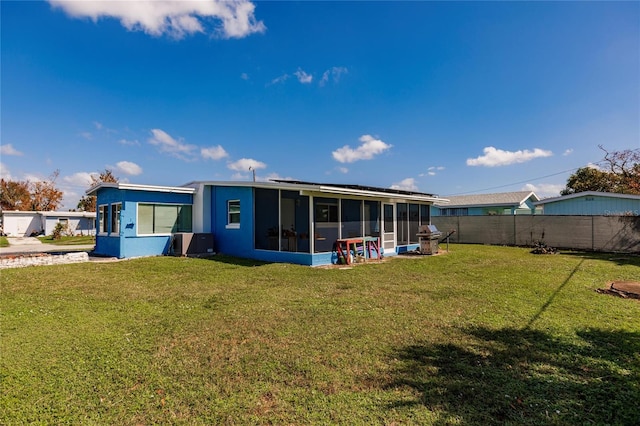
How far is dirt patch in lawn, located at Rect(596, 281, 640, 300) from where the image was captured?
622cm

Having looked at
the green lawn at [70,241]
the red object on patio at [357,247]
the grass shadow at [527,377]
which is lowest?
the grass shadow at [527,377]

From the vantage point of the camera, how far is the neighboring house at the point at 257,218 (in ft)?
34.2

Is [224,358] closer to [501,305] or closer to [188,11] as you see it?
[501,305]

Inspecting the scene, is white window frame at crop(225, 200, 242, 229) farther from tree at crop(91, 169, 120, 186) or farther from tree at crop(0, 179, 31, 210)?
tree at crop(0, 179, 31, 210)

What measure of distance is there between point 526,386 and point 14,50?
14779mm

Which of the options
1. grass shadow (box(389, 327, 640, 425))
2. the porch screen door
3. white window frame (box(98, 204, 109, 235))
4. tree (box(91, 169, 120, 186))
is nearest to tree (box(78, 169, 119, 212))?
tree (box(91, 169, 120, 186))

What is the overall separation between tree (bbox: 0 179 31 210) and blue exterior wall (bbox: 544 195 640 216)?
2116 inches

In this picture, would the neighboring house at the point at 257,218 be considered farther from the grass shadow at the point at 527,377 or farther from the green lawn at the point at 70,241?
the green lawn at the point at 70,241

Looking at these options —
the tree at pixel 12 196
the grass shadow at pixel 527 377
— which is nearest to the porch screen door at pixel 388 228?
the grass shadow at pixel 527 377

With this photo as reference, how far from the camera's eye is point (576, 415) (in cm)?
241

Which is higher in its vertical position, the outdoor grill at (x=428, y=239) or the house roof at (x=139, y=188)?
the house roof at (x=139, y=188)

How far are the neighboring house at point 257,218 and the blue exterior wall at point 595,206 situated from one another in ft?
37.9

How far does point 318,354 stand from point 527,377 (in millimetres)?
2079

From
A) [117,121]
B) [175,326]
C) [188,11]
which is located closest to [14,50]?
[188,11]
